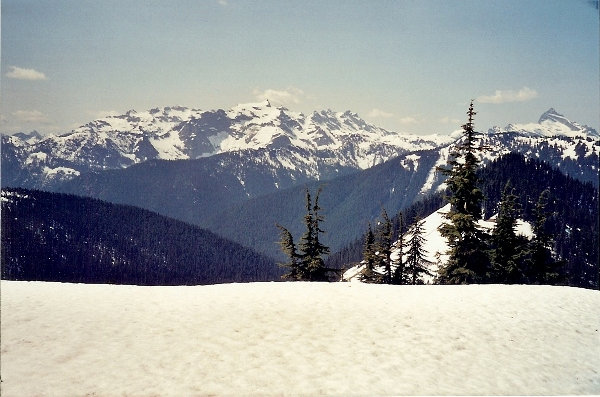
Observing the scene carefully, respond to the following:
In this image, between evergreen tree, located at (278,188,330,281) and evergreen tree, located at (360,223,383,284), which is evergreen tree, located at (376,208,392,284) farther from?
evergreen tree, located at (278,188,330,281)

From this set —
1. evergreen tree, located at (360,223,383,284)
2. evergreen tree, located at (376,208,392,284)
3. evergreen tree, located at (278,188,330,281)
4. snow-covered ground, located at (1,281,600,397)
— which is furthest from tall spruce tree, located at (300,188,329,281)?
snow-covered ground, located at (1,281,600,397)

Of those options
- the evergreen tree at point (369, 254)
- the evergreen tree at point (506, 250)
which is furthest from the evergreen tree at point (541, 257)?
the evergreen tree at point (369, 254)

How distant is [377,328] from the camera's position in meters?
16.0

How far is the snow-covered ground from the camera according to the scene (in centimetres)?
1173

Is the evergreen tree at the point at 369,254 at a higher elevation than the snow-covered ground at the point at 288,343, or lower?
higher

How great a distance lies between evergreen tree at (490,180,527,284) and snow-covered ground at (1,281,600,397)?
1719cm

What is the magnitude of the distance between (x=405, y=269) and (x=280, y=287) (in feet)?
87.0

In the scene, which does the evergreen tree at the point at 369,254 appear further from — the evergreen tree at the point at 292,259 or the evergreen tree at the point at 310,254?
the evergreen tree at the point at 292,259

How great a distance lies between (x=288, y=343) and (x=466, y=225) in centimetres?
2360

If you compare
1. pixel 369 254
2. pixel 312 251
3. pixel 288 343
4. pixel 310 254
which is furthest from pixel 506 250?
pixel 288 343

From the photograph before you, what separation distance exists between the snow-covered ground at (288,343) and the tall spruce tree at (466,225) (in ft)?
42.2

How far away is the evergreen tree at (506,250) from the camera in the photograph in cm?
3738

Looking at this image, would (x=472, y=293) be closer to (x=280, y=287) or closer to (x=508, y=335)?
(x=508, y=335)

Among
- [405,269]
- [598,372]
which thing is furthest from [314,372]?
[405,269]
